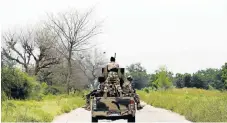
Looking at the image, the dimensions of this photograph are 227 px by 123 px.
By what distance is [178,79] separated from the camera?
12331 cm

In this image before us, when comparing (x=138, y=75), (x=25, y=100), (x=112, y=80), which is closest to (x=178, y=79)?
(x=138, y=75)

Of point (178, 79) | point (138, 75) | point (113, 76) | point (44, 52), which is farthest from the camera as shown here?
point (138, 75)

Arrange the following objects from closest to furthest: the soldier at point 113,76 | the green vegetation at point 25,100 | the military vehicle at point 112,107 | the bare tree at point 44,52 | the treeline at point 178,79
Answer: the military vehicle at point 112,107, the soldier at point 113,76, the green vegetation at point 25,100, the bare tree at point 44,52, the treeline at point 178,79

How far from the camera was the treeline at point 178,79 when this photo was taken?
83.0 meters

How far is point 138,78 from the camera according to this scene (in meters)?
146

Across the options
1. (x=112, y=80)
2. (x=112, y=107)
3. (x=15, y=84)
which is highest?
(x=15, y=84)

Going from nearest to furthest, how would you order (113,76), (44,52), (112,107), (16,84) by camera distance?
1. (112,107)
2. (113,76)
3. (16,84)
4. (44,52)

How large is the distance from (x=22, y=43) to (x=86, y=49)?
48.7 feet

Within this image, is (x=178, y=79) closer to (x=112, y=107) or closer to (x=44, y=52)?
(x=44, y=52)

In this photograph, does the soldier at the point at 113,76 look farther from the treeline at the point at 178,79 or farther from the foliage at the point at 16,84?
the treeline at the point at 178,79

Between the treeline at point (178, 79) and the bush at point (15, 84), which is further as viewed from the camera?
the treeline at point (178, 79)

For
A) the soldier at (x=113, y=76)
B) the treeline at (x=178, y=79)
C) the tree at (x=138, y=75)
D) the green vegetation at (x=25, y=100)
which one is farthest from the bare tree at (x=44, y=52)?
the tree at (x=138, y=75)

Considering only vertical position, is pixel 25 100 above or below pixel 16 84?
below

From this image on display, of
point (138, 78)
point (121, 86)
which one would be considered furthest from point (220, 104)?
point (138, 78)
